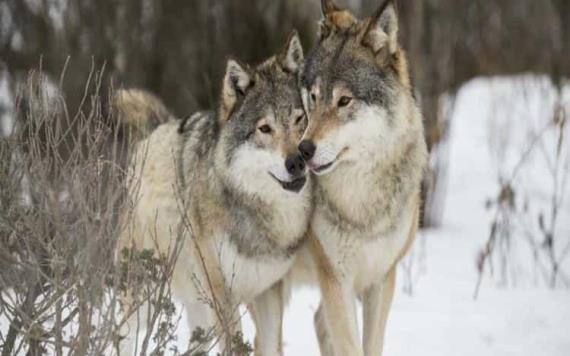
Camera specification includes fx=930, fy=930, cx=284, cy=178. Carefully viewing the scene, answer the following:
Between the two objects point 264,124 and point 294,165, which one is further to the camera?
point 264,124

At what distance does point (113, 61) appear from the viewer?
9.13 meters

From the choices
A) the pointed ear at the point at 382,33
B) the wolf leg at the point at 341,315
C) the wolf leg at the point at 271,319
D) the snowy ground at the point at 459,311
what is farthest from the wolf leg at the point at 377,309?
the pointed ear at the point at 382,33

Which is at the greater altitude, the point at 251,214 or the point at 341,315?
the point at 251,214

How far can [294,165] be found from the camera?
4289 mm

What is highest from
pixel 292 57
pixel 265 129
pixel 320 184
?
pixel 292 57

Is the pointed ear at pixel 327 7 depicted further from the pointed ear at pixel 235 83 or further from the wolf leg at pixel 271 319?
the wolf leg at pixel 271 319

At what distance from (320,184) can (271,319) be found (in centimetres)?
79

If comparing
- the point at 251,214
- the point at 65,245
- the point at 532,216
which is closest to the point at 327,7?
the point at 251,214

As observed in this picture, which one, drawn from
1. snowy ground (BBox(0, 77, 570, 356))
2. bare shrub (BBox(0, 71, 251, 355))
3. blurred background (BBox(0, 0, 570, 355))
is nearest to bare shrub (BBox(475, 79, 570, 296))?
blurred background (BBox(0, 0, 570, 355))

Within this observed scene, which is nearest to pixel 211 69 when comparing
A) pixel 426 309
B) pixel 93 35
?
pixel 93 35

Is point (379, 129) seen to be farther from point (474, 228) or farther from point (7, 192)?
point (474, 228)

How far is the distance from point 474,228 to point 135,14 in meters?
4.03

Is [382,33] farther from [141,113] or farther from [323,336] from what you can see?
[141,113]

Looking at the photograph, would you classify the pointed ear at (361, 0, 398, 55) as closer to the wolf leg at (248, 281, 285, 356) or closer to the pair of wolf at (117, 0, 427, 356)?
the pair of wolf at (117, 0, 427, 356)
